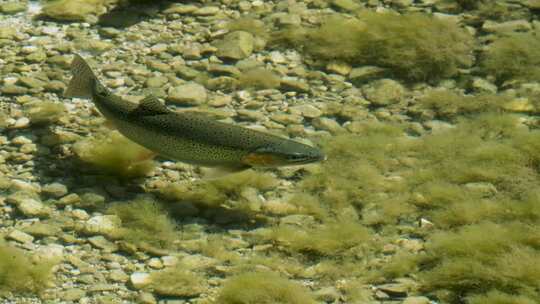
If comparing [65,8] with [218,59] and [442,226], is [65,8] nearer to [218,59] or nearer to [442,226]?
[218,59]

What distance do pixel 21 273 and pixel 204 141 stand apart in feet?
5.34

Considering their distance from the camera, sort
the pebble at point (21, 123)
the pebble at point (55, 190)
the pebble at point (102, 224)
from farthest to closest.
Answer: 1. the pebble at point (21, 123)
2. the pebble at point (55, 190)
3. the pebble at point (102, 224)

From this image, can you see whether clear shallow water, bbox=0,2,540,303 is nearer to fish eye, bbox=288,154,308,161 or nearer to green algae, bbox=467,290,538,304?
green algae, bbox=467,290,538,304

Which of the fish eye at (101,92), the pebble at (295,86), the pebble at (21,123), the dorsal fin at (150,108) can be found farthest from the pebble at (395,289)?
the pebble at (21,123)

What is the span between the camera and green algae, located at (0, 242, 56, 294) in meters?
5.54

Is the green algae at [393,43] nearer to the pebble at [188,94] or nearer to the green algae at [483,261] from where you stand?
the pebble at [188,94]

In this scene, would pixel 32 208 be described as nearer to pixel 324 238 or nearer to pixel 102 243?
pixel 102 243

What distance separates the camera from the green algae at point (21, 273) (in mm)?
5538

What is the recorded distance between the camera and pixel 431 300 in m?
5.48

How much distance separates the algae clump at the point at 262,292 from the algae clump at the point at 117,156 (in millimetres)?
1565

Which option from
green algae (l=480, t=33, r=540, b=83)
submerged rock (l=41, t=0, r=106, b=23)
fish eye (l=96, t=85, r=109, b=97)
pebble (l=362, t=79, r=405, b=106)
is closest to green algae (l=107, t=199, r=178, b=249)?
fish eye (l=96, t=85, r=109, b=97)

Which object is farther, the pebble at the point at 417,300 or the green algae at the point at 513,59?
the green algae at the point at 513,59

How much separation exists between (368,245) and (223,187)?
4.25ft

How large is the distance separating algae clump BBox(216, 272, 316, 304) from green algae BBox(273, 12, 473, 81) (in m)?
3.38
